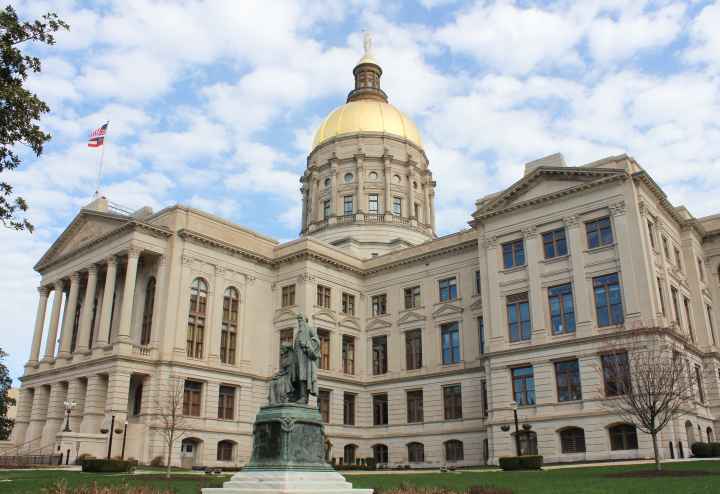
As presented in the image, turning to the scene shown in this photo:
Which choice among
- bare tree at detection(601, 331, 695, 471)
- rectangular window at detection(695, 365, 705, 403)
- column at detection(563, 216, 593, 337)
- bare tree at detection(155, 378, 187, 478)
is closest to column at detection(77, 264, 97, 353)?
bare tree at detection(155, 378, 187, 478)

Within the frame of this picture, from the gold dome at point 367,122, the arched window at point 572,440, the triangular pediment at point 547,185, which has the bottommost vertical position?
the arched window at point 572,440

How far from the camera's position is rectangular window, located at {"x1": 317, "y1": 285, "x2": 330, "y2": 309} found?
52862 millimetres

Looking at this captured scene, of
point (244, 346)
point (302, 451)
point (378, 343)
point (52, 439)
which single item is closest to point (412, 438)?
point (378, 343)

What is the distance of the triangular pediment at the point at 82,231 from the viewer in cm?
4897

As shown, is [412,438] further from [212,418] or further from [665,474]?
[665,474]

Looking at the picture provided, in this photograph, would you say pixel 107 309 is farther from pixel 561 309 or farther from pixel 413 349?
pixel 561 309

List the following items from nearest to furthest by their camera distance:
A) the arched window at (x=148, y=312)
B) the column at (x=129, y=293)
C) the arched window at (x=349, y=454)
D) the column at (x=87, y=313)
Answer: the column at (x=129, y=293), the arched window at (x=148, y=312), the column at (x=87, y=313), the arched window at (x=349, y=454)

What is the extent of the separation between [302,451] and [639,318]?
2709cm

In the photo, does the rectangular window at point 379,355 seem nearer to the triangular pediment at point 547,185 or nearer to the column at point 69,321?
the triangular pediment at point 547,185

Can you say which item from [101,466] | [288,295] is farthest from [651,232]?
[101,466]

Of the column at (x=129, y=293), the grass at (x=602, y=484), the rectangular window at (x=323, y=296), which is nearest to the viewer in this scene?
the grass at (x=602, y=484)

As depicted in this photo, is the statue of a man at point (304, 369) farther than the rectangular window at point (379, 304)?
No

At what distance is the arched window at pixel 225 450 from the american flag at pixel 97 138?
938 inches

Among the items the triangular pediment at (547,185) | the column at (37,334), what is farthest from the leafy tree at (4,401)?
the triangular pediment at (547,185)
